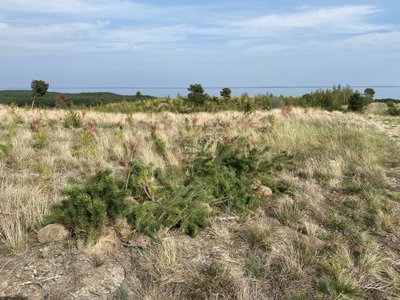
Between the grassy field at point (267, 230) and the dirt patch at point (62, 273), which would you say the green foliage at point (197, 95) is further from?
the dirt patch at point (62, 273)

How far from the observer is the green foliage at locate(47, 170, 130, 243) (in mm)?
3033

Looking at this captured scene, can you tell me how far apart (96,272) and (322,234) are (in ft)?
6.15

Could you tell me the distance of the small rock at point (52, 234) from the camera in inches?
123

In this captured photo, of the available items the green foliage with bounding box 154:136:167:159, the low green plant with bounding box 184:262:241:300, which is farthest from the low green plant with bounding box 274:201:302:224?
the green foliage with bounding box 154:136:167:159

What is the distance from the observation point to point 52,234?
3.13 meters

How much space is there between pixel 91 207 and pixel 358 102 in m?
13.9

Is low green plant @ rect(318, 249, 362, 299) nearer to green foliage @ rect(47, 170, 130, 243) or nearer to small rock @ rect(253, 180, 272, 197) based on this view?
small rock @ rect(253, 180, 272, 197)

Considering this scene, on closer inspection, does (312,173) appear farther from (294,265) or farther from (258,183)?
(294,265)

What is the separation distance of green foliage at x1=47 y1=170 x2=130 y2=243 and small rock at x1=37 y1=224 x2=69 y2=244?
5cm

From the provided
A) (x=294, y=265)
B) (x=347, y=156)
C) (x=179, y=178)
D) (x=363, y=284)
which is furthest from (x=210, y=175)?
(x=347, y=156)

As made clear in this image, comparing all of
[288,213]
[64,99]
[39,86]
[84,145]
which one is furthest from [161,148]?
[39,86]

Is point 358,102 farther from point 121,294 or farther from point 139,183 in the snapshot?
point 121,294

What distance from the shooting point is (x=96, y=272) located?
9.24 feet

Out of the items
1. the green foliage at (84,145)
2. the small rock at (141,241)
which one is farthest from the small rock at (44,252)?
the green foliage at (84,145)
